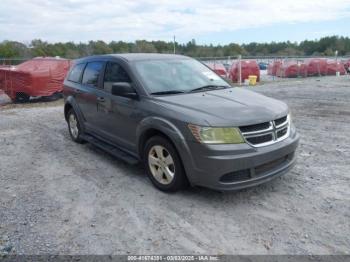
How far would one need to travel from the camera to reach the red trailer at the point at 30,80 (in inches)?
541

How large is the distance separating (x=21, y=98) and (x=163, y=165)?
1184 cm

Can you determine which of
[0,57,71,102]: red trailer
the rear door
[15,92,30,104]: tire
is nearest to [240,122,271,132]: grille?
the rear door

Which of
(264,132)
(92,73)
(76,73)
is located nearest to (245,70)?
(76,73)

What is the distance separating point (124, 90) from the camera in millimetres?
4625

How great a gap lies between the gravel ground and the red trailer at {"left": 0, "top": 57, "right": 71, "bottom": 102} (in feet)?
27.9

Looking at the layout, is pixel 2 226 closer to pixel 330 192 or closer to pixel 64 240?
pixel 64 240

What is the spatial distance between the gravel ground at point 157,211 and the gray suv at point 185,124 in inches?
12.1

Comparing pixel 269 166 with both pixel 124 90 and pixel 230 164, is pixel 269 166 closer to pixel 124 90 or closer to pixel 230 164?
pixel 230 164

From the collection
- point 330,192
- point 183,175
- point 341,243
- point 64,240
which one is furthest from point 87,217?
point 330,192

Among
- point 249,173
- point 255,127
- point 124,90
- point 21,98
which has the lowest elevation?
point 249,173

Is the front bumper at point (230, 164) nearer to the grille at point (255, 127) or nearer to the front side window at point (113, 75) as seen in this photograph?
the grille at point (255, 127)

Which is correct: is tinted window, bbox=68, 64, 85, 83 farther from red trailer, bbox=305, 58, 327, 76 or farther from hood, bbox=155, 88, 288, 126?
red trailer, bbox=305, 58, 327, 76

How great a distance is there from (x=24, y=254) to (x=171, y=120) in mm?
2073

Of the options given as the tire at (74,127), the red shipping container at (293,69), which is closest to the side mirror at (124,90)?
the tire at (74,127)
